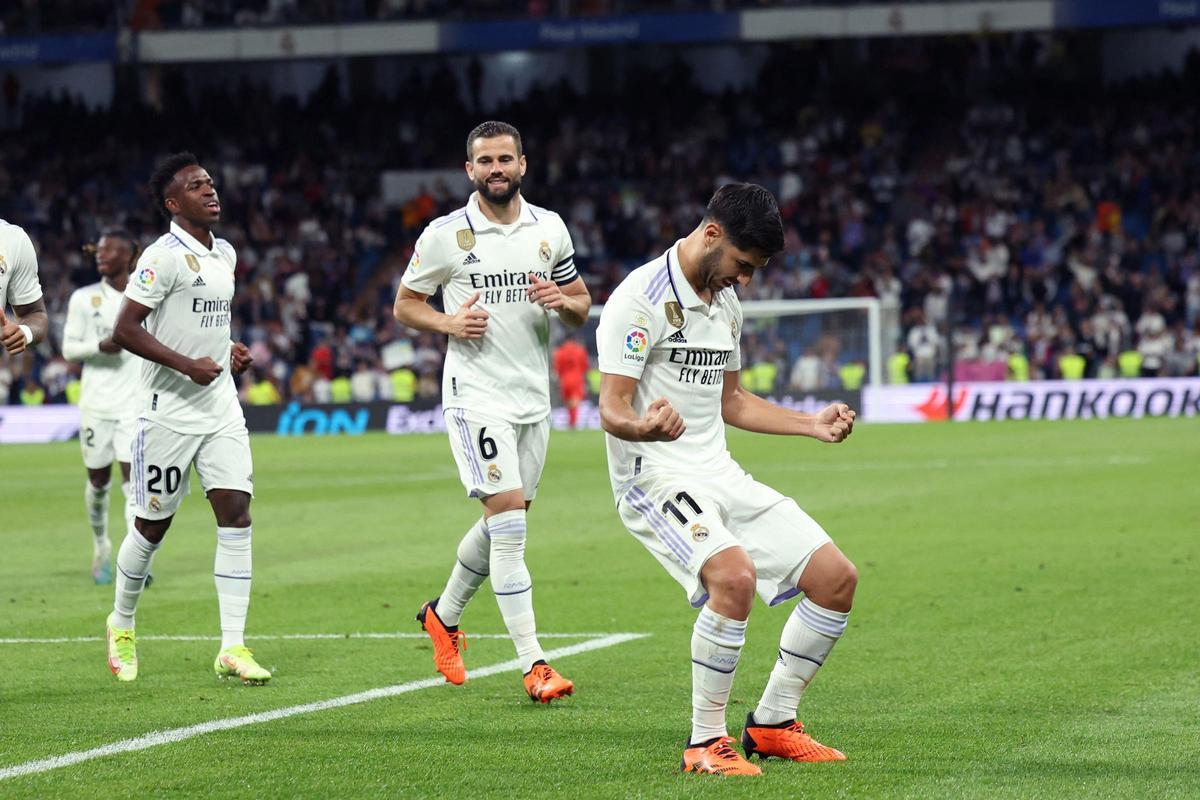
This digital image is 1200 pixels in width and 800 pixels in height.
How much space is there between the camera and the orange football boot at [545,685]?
750 cm

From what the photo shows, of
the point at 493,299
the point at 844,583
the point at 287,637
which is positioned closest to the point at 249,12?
the point at 287,637

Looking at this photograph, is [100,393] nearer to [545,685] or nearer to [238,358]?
[238,358]

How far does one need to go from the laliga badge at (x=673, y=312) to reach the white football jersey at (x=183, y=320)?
301 centimetres

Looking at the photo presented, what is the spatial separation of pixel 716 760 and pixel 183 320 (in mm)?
3814

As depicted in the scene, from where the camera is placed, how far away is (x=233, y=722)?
280 inches

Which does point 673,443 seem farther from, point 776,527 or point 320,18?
point 320,18

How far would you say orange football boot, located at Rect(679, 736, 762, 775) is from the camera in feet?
19.6

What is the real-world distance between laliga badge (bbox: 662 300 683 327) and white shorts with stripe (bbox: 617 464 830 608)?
54 centimetres

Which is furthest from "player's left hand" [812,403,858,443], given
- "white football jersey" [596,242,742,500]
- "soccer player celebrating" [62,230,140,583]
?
"soccer player celebrating" [62,230,140,583]

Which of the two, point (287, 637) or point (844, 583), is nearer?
point (844, 583)

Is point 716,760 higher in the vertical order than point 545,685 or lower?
higher

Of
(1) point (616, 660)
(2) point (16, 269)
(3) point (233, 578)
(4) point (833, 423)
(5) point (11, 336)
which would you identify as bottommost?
(1) point (616, 660)

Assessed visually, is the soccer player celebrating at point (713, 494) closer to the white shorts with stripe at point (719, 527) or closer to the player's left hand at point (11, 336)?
Result: the white shorts with stripe at point (719, 527)

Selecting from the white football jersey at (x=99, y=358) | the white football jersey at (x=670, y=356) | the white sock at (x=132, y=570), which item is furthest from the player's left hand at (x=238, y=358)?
the white football jersey at (x=99, y=358)
